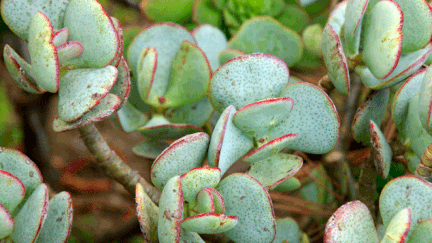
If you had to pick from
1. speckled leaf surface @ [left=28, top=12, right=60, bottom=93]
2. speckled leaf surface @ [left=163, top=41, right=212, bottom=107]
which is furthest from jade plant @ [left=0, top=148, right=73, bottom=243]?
speckled leaf surface @ [left=163, top=41, right=212, bottom=107]

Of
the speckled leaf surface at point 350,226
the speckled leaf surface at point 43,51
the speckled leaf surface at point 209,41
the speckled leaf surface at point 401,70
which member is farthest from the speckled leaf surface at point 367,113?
the speckled leaf surface at point 43,51

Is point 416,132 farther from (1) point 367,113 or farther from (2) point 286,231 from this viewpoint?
(2) point 286,231

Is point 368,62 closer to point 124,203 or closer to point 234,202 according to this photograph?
point 234,202

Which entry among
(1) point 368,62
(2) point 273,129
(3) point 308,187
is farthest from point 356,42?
(3) point 308,187

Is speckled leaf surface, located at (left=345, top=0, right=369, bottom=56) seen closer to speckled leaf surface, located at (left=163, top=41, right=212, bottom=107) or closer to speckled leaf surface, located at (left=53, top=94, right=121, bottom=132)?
speckled leaf surface, located at (left=163, top=41, right=212, bottom=107)

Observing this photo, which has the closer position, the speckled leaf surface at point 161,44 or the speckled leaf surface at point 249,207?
the speckled leaf surface at point 249,207

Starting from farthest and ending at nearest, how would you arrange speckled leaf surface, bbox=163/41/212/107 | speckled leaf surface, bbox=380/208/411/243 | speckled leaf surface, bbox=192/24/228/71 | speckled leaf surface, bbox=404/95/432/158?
speckled leaf surface, bbox=192/24/228/71
speckled leaf surface, bbox=163/41/212/107
speckled leaf surface, bbox=404/95/432/158
speckled leaf surface, bbox=380/208/411/243

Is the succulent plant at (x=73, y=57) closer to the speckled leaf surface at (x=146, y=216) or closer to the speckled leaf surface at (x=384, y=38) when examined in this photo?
the speckled leaf surface at (x=146, y=216)
